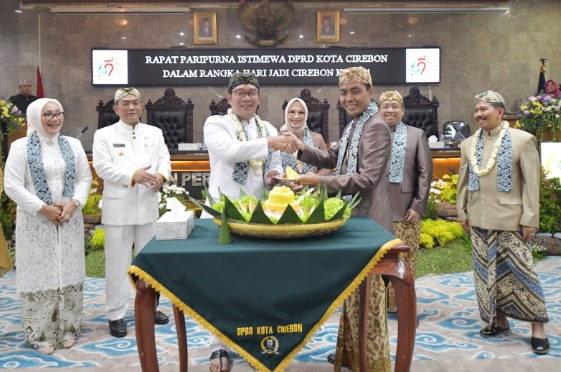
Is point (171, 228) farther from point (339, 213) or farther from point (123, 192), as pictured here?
point (123, 192)

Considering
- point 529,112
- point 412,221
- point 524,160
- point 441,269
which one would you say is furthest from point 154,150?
point 529,112

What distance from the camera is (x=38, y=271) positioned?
340 cm

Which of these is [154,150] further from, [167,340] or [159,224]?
[159,224]

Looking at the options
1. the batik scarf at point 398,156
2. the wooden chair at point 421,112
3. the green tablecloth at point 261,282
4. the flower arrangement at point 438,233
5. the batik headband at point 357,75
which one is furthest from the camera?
the wooden chair at point 421,112

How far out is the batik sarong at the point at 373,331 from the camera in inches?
103

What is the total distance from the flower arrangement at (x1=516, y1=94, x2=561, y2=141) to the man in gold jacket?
3100 millimetres

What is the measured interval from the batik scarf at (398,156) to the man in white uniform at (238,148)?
1.03m

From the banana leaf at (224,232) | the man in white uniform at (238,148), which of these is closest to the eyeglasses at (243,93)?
the man in white uniform at (238,148)

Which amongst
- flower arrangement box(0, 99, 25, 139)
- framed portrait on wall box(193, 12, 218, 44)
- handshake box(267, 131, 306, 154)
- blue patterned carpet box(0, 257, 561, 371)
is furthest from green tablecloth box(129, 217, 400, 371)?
framed portrait on wall box(193, 12, 218, 44)

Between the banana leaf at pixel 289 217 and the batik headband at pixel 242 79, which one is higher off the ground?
the batik headband at pixel 242 79

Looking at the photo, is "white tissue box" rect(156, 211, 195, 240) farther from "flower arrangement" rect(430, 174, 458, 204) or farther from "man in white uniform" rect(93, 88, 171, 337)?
"flower arrangement" rect(430, 174, 458, 204)

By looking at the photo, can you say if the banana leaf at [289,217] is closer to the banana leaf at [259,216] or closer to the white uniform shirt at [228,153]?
the banana leaf at [259,216]

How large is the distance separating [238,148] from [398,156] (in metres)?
1.43

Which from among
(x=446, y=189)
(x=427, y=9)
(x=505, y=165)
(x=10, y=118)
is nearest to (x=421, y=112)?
(x=427, y=9)
